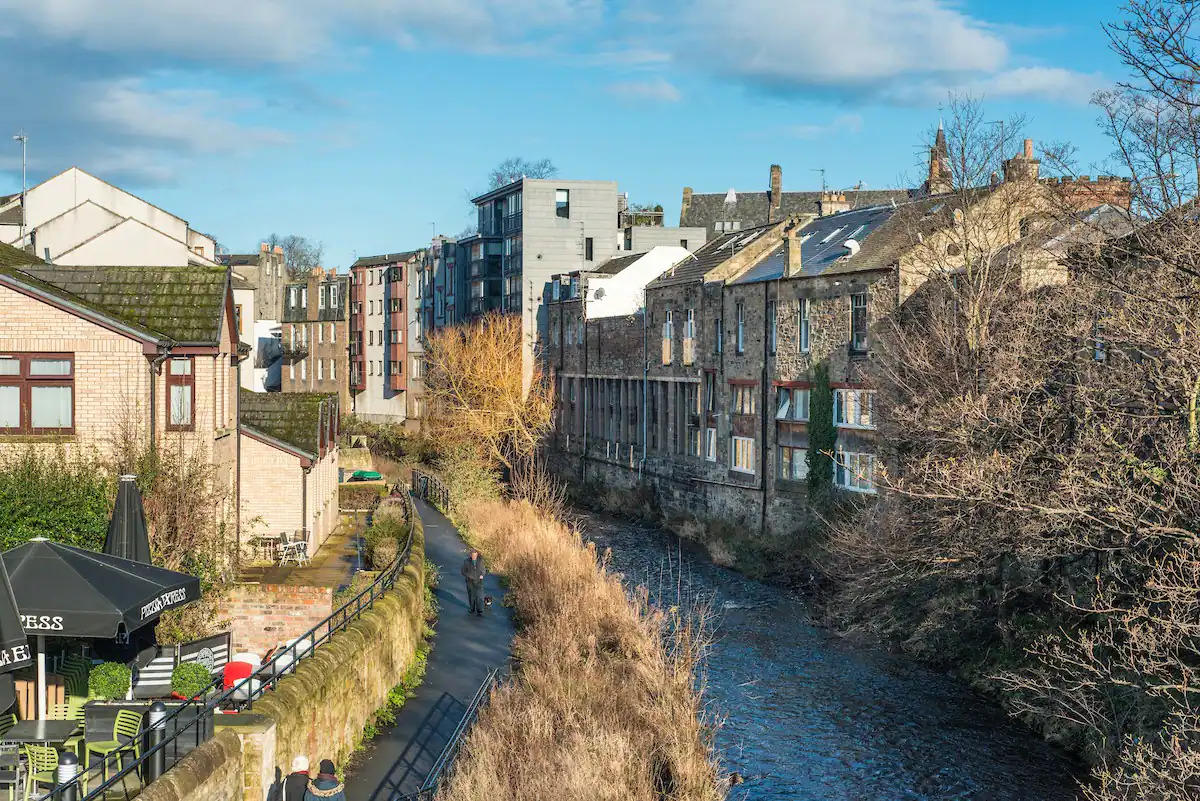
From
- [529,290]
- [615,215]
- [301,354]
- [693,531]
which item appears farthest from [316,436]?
[301,354]

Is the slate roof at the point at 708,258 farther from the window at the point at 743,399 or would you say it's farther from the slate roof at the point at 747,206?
the slate roof at the point at 747,206

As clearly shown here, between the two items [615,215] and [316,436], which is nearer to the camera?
[316,436]

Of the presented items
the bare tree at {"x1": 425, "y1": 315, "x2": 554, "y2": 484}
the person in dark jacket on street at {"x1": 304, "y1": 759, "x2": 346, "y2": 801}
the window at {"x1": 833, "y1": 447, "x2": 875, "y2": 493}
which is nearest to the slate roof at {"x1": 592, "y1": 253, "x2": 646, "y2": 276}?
the bare tree at {"x1": 425, "y1": 315, "x2": 554, "y2": 484}

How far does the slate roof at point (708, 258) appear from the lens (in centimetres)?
4662

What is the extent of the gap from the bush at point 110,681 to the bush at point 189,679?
1.78ft

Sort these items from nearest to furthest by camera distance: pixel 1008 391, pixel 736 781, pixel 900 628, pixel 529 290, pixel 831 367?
pixel 736 781 → pixel 1008 391 → pixel 900 628 → pixel 831 367 → pixel 529 290

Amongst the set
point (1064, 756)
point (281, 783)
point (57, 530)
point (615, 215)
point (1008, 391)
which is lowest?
point (1064, 756)

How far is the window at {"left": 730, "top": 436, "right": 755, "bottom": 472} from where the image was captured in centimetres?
4125

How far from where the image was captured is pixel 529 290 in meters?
70.5

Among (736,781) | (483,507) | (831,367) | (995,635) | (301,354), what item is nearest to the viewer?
(736,781)

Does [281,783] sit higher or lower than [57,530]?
lower

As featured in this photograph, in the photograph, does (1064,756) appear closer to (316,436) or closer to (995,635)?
(995,635)

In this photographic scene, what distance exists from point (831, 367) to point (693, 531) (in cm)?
789

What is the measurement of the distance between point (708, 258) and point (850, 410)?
13798 millimetres
